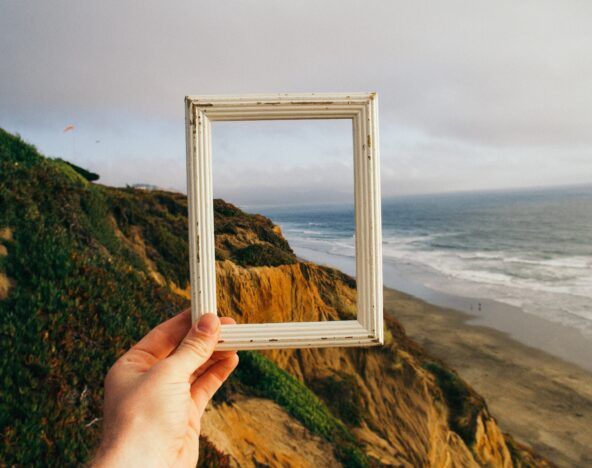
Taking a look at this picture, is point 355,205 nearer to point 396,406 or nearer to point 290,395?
point 290,395

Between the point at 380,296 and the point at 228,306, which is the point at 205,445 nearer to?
the point at 228,306

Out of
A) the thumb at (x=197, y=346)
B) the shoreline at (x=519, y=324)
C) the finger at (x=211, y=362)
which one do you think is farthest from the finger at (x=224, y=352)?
the shoreline at (x=519, y=324)

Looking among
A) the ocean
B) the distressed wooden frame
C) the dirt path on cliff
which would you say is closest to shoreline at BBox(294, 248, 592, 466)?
the dirt path on cliff

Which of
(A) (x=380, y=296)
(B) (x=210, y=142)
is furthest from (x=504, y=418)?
(B) (x=210, y=142)

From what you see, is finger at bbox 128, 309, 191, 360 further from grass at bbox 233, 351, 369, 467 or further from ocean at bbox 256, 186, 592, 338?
grass at bbox 233, 351, 369, 467

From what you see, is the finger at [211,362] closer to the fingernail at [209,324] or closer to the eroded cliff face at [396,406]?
the fingernail at [209,324]

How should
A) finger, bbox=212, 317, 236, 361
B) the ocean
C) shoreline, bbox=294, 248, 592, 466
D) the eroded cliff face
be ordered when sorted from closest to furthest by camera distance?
finger, bbox=212, 317, 236, 361 < the ocean < the eroded cliff face < shoreline, bbox=294, 248, 592, 466

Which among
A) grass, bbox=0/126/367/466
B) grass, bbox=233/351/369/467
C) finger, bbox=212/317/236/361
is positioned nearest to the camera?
finger, bbox=212/317/236/361

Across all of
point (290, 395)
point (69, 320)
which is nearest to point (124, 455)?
point (69, 320)
